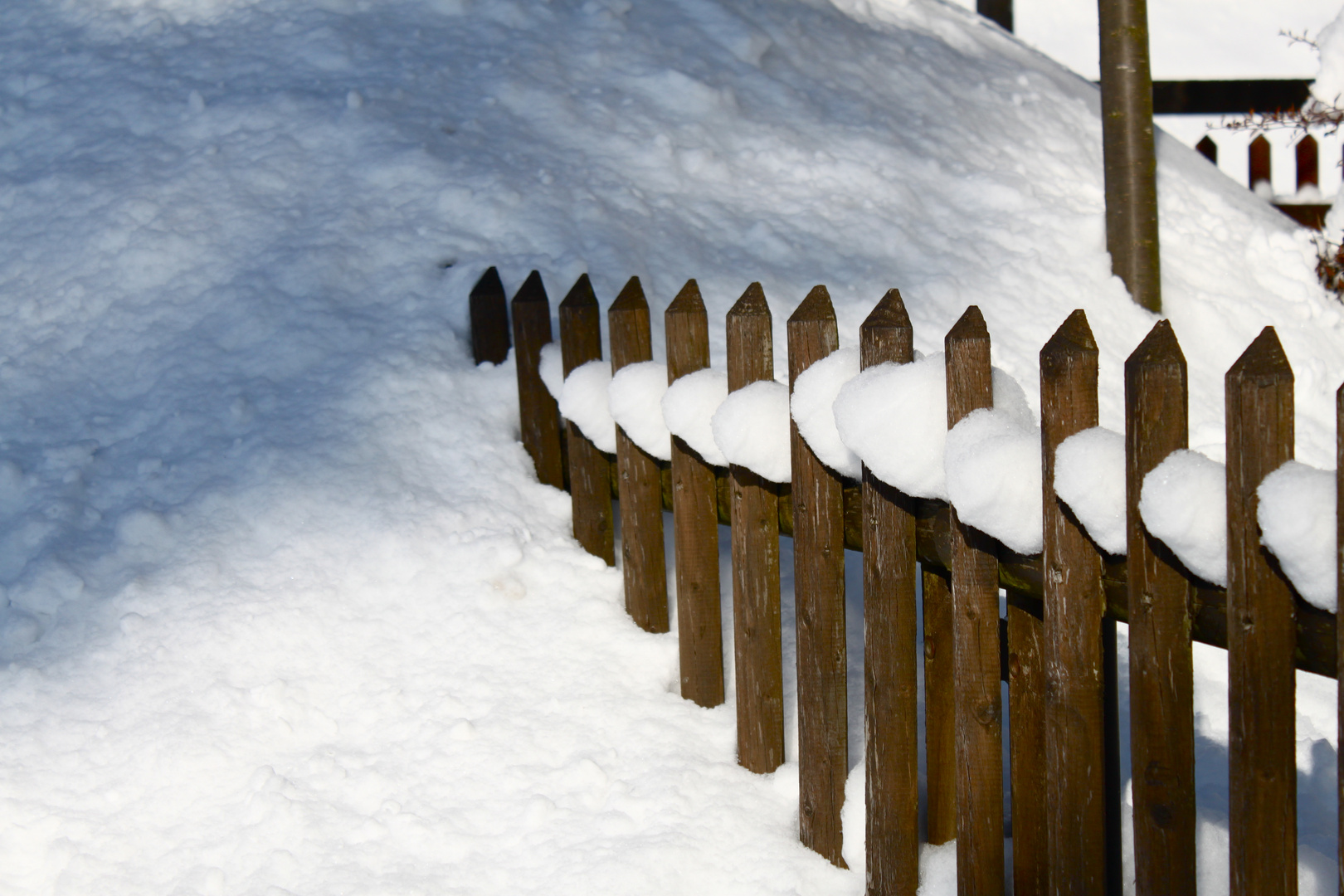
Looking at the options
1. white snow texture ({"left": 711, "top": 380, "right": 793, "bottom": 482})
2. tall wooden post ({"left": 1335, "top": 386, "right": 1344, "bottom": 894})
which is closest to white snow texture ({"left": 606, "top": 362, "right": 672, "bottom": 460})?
white snow texture ({"left": 711, "top": 380, "right": 793, "bottom": 482})

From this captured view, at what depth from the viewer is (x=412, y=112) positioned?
4090 mm

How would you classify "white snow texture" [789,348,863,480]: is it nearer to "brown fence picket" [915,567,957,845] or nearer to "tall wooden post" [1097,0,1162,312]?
"brown fence picket" [915,567,957,845]

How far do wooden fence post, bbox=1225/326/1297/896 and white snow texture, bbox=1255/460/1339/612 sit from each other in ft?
0.08

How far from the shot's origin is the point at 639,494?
266 cm

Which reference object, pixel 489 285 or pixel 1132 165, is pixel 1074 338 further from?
pixel 1132 165

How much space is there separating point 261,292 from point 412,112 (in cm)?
114

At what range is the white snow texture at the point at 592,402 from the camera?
2.72 metres

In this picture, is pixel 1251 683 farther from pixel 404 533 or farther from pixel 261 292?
pixel 261 292

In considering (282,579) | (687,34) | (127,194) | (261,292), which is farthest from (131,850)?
(687,34)

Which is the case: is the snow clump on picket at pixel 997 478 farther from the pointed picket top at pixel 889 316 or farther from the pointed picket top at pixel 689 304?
the pointed picket top at pixel 689 304

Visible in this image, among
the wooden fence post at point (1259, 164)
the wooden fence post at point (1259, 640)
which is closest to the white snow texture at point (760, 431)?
the wooden fence post at point (1259, 640)

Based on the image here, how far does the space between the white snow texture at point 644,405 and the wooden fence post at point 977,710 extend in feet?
2.95

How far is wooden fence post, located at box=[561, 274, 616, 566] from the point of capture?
9.15 ft

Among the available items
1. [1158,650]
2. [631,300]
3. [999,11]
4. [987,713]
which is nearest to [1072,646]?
[1158,650]
